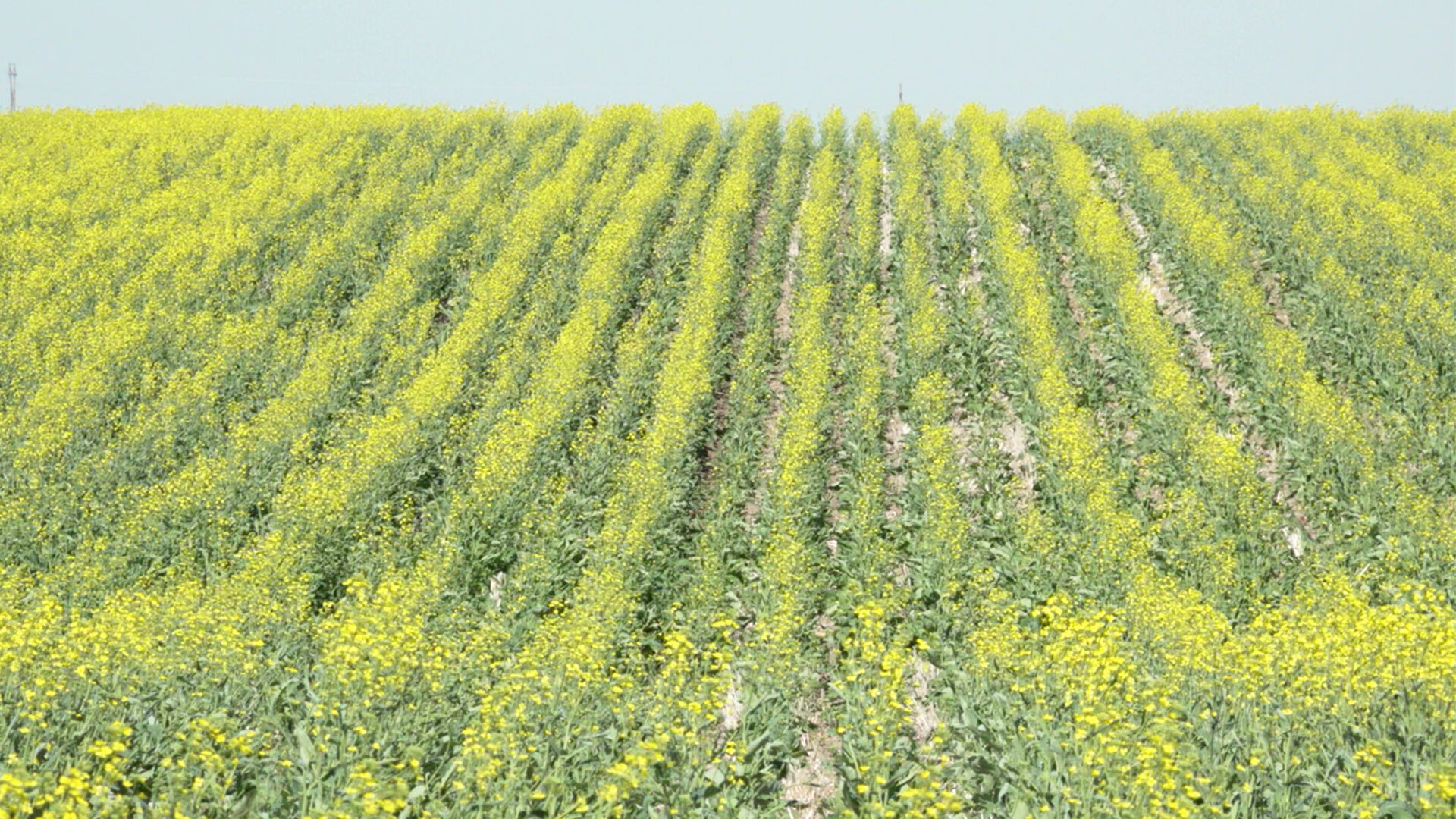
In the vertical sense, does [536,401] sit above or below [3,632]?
below

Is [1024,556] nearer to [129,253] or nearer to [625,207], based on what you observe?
[625,207]

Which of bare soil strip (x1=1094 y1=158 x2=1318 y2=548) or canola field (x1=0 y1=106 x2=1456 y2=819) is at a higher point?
canola field (x1=0 y1=106 x2=1456 y2=819)

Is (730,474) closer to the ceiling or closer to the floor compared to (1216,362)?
closer to the ceiling

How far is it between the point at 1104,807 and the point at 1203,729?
6.23ft

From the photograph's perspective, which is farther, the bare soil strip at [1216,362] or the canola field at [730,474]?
the bare soil strip at [1216,362]

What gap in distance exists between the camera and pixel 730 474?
15.9 m

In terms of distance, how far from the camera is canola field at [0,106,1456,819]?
8344mm

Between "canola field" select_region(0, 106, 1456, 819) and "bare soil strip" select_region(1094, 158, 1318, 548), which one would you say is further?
"bare soil strip" select_region(1094, 158, 1318, 548)

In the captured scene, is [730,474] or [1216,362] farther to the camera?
[1216,362]

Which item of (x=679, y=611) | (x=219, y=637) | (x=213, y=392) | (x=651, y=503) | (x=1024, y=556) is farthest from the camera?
(x=213, y=392)

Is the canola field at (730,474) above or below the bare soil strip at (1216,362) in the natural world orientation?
above

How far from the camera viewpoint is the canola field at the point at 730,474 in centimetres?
834

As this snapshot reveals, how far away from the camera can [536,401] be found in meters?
17.4

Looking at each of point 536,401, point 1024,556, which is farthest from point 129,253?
point 1024,556
